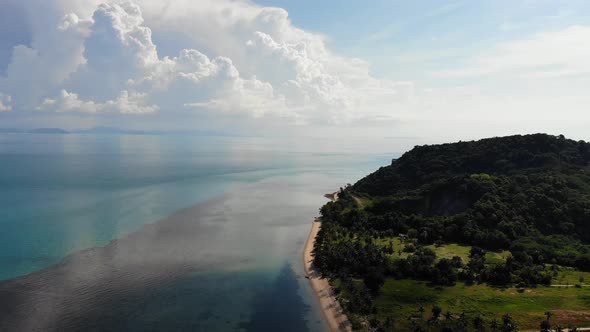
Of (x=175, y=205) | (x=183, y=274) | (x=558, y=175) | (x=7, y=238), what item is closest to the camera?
(x=183, y=274)

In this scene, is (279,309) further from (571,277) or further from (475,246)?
(571,277)

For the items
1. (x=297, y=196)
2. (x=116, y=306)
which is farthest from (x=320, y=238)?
(x=297, y=196)

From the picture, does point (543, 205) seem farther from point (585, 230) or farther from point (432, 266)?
point (432, 266)

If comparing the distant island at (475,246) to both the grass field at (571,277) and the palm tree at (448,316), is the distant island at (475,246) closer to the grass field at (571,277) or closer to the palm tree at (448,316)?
the grass field at (571,277)

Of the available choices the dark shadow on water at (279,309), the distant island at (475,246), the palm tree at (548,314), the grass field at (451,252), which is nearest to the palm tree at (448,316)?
the distant island at (475,246)

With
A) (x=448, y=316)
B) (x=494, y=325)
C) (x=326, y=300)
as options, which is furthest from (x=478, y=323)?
(x=326, y=300)

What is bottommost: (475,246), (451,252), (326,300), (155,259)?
(326,300)

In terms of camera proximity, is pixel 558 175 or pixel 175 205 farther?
pixel 175 205

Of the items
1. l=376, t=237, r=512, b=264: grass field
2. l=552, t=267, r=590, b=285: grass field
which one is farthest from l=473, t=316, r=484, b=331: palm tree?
l=376, t=237, r=512, b=264: grass field
